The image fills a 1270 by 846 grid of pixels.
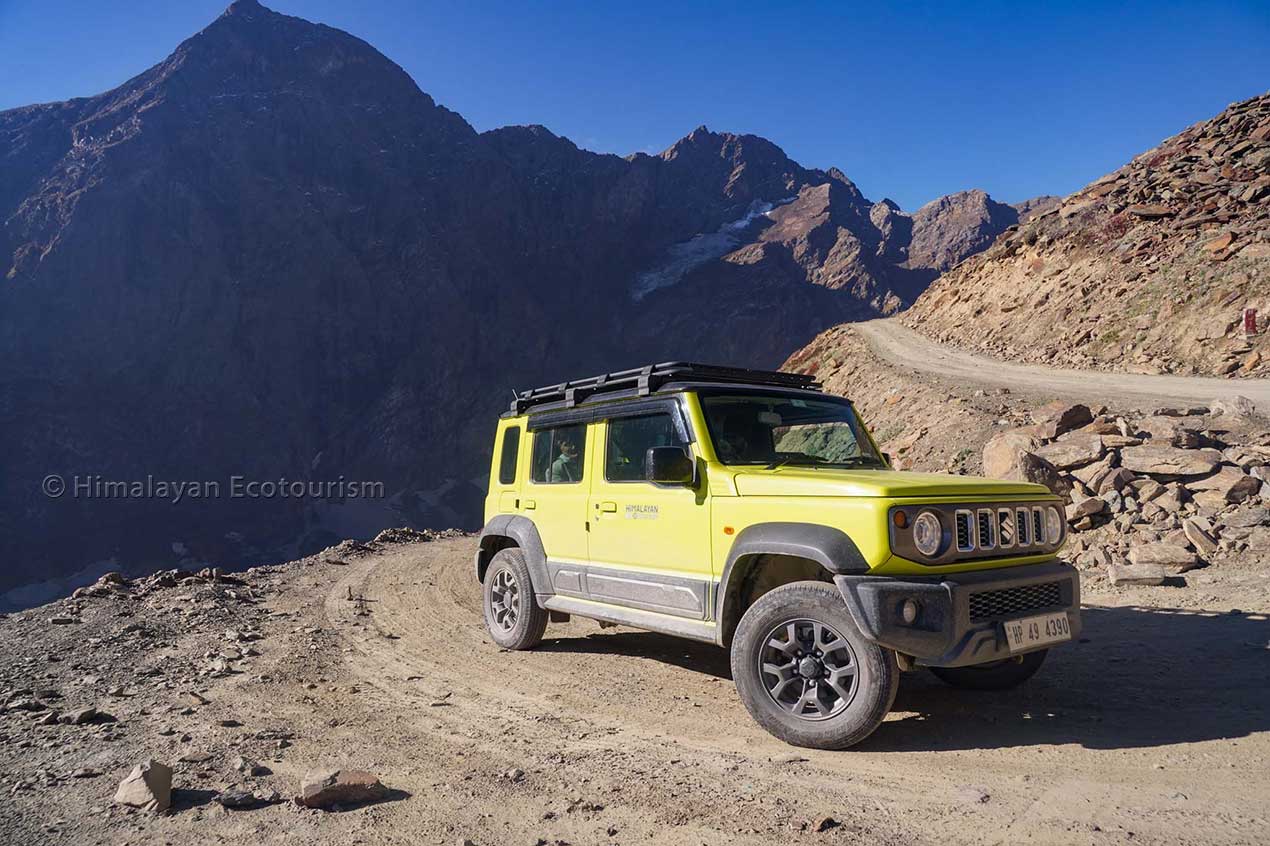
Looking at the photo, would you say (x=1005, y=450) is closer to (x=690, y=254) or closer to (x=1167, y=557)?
(x=1167, y=557)

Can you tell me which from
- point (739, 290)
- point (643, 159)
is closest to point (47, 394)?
point (739, 290)

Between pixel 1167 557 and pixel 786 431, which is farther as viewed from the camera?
pixel 1167 557

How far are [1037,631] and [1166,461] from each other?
6.79 metres

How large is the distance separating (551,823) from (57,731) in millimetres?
3242

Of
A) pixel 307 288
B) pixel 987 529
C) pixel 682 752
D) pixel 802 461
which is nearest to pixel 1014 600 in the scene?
pixel 987 529

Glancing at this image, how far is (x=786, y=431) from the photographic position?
5.36 metres

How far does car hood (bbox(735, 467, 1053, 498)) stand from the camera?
3871 mm

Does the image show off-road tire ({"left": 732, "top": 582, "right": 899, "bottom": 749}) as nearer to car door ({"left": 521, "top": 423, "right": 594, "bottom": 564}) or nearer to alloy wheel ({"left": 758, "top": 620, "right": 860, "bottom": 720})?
alloy wheel ({"left": 758, "top": 620, "right": 860, "bottom": 720})

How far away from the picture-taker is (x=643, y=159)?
123 metres

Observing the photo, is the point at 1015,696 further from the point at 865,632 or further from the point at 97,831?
the point at 97,831

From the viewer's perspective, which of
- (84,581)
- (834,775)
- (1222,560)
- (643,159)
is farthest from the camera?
(643,159)

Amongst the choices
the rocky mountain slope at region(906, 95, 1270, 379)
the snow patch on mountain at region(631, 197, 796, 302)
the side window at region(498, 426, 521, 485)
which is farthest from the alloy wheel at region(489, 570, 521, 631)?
the snow patch on mountain at region(631, 197, 796, 302)

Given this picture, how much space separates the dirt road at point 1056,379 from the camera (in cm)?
1400

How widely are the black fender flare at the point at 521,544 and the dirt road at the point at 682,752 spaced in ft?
2.10
